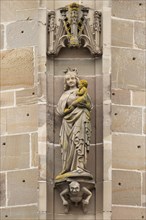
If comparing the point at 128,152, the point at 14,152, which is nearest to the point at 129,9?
the point at 128,152

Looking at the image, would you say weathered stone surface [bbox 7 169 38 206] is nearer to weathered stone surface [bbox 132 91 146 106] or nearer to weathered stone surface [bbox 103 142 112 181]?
weathered stone surface [bbox 103 142 112 181]

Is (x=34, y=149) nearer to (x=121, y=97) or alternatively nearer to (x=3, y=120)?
(x=3, y=120)

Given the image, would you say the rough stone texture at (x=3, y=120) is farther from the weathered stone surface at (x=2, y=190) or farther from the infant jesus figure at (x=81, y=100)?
the infant jesus figure at (x=81, y=100)

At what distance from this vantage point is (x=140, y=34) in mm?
24422

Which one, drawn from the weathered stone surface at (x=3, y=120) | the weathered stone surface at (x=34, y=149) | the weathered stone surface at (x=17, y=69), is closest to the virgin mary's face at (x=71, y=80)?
the weathered stone surface at (x=17, y=69)

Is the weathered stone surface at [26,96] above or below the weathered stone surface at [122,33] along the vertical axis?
below

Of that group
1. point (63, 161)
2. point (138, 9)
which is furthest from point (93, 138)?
point (138, 9)

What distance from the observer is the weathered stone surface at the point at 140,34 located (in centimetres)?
2437

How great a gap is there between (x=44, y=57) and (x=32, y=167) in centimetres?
134

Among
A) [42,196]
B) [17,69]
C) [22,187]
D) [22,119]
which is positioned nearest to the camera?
[42,196]

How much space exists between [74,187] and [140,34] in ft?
8.24

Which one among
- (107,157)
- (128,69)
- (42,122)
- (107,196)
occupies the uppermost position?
(128,69)

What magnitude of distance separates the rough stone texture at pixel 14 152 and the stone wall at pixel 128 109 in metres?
1.07

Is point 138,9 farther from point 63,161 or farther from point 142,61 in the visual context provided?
point 63,161
